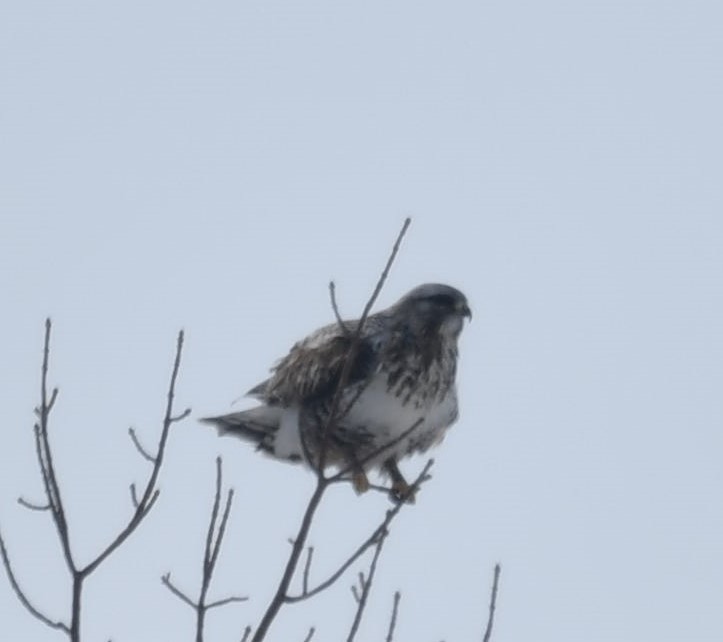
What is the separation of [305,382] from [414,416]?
613 mm

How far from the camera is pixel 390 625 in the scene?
18.1 ft

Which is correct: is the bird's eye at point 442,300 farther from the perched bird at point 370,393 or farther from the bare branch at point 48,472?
the bare branch at point 48,472

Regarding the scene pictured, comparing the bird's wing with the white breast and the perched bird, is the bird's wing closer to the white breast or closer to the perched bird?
the perched bird

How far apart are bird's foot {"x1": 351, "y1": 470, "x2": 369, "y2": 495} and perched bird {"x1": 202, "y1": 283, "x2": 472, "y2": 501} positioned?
0.60ft

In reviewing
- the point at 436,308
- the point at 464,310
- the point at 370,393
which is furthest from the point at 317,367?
the point at 464,310

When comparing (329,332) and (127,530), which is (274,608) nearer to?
(127,530)

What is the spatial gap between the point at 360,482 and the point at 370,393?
780mm

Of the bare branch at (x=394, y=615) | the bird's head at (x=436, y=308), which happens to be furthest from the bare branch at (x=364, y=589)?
the bird's head at (x=436, y=308)

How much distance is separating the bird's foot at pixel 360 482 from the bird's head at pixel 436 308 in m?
1.45

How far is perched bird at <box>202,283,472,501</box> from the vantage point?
859cm

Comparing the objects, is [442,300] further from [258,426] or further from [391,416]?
[258,426]

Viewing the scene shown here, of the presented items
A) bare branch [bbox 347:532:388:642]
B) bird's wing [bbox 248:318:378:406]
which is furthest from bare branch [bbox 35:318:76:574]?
bird's wing [bbox 248:318:378:406]

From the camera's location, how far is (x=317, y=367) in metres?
8.62

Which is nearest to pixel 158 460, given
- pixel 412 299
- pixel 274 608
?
pixel 274 608
